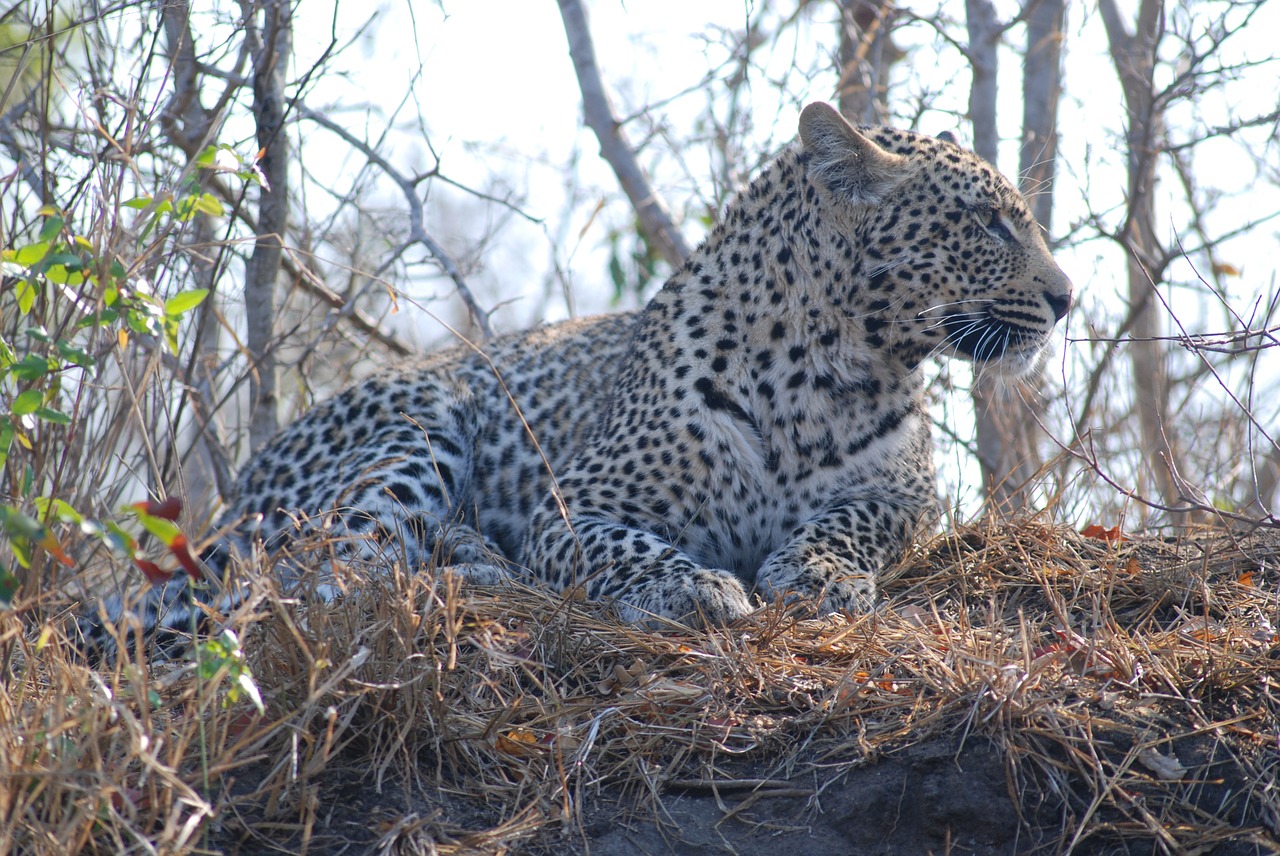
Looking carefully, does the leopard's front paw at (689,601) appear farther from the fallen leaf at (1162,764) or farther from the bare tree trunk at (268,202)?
the bare tree trunk at (268,202)

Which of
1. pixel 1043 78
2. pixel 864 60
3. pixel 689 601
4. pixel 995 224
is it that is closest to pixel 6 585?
pixel 689 601

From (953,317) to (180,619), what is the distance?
3.38 metres

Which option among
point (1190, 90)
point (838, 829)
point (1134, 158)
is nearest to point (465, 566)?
point (838, 829)

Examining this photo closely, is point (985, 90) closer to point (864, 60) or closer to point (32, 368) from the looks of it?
point (864, 60)

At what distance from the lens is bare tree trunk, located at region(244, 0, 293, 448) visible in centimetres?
602

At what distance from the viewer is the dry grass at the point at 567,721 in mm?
3021

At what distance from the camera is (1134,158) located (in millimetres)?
9078

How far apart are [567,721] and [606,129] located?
17.4 feet

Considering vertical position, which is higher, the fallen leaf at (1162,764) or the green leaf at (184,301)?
the green leaf at (184,301)

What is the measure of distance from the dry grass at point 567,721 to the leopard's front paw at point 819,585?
33cm

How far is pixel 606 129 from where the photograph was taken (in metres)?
8.20

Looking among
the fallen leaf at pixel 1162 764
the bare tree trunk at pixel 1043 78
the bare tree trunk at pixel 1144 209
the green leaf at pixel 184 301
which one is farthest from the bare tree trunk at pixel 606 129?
the fallen leaf at pixel 1162 764

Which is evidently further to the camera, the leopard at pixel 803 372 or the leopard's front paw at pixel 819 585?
the leopard at pixel 803 372

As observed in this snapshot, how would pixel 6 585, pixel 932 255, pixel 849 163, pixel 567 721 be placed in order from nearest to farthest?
pixel 6 585 → pixel 567 721 → pixel 932 255 → pixel 849 163
